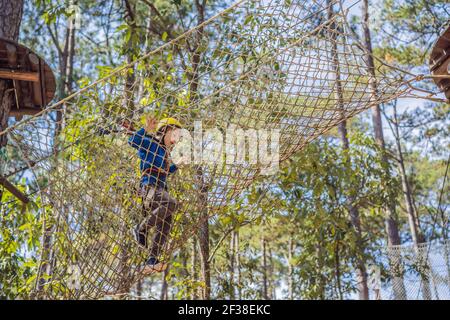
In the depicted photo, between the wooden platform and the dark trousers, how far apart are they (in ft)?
2.64

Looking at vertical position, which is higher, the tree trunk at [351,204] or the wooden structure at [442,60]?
the wooden structure at [442,60]

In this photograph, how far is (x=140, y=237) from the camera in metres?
2.42

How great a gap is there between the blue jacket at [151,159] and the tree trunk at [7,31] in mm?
768

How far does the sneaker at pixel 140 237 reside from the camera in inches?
94.2

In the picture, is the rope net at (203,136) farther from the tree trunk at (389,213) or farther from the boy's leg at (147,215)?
the tree trunk at (389,213)

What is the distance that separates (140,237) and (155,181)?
0.23 m

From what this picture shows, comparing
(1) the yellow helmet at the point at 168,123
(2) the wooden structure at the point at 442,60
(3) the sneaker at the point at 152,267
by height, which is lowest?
(3) the sneaker at the point at 152,267

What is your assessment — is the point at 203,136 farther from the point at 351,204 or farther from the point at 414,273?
the point at 414,273

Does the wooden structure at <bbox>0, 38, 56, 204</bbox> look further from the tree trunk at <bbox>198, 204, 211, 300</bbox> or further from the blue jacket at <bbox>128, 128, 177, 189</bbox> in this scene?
the tree trunk at <bbox>198, 204, 211, 300</bbox>

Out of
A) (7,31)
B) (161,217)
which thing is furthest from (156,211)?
(7,31)

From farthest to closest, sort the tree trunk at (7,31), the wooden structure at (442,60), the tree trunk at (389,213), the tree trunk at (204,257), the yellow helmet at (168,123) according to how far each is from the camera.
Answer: the tree trunk at (389,213) < the tree trunk at (204,257) < the tree trunk at (7,31) < the wooden structure at (442,60) < the yellow helmet at (168,123)

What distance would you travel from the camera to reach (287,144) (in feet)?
7.71

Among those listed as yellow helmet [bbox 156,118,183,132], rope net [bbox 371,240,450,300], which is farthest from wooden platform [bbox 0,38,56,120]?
rope net [bbox 371,240,450,300]

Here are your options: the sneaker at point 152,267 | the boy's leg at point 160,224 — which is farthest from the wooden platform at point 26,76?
the sneaker at point 152,267
